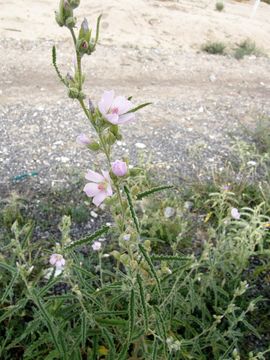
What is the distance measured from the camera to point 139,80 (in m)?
5.95

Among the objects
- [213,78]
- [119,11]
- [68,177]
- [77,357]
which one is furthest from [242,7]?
[77,357]

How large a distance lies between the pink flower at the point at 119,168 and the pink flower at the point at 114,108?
10 cm

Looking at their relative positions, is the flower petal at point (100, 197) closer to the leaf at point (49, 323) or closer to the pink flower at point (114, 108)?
the pink flower at point (114, 108)

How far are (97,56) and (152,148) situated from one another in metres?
2.85

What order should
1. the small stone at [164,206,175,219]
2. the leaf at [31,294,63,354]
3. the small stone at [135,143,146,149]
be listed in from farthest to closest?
the small stone at [135,143,146,149], the small stone at [164,206,175,219], the leaf at [31,294,63,354]

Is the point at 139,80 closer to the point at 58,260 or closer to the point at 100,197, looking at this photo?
the point at 58,260

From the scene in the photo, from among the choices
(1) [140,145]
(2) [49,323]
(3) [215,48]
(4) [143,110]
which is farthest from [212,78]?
(2) [49,323]

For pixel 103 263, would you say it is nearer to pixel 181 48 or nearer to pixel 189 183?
pixel 189 183

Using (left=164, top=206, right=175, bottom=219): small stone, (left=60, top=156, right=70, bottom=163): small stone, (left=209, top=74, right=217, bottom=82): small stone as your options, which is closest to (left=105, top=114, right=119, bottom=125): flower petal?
(left=164, top=206, right=175, bottom=219): small stone

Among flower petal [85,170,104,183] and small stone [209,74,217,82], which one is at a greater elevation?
flower petal [85,170,104,183]

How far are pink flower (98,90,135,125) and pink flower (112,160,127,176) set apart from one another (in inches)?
4.1

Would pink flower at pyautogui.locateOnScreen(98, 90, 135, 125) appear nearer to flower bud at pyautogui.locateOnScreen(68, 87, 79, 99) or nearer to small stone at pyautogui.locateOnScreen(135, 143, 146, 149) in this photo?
flower bud at pyautogui.locateOnScreen(68, 87, 79, 99)

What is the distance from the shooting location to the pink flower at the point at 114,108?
1.14 m

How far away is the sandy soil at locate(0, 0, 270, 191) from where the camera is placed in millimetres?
4141
